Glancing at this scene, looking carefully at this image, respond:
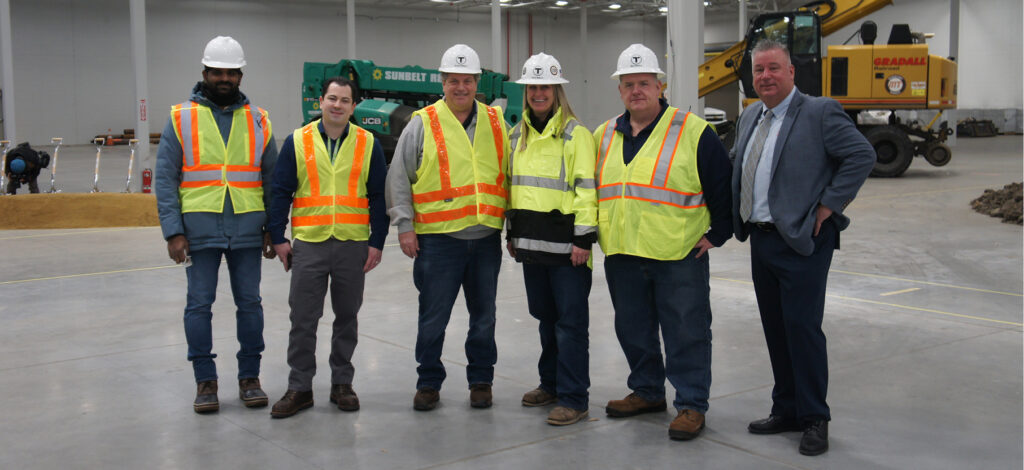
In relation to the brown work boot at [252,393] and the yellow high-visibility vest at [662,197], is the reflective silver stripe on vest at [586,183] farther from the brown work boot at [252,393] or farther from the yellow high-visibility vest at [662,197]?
the brown work boot at [252,393]

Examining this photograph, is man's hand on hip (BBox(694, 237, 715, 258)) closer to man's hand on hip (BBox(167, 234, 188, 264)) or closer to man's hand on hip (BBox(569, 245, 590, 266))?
man's hand on hip (BBox(569, 245, 590, 266))

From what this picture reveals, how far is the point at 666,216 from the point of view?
4004mm

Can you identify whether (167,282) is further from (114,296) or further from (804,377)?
(804,377)

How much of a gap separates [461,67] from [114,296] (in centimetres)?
466

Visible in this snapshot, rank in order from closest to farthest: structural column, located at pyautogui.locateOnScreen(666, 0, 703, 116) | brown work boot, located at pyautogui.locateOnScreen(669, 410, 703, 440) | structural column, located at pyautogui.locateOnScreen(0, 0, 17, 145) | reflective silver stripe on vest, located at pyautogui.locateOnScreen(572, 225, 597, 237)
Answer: brown work boot, located at pyautogui.locateOnScreen(669, 410, 703, 440) → reflective silver stripe on vest, located at pyautogui.locateOnScreen(572, 225, 597, 237) → structural column, located at pyautogui.locateOnScreen(666, 0, 703, 116) → structural column, located at pyautogui.locateOnScreen(0, 0, 17, 145)

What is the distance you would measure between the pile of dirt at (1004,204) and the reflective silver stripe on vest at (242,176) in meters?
10.2

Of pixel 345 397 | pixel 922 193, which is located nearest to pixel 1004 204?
pixel 922 193

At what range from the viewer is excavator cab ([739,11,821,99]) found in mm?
16172

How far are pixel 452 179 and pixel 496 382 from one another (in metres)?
1.27

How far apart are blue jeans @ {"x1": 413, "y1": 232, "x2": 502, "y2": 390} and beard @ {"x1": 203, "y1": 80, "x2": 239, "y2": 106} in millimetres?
1181

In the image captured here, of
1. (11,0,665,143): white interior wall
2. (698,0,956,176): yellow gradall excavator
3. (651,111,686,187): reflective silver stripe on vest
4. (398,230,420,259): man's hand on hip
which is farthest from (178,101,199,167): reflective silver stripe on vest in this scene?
(11,0,665,143): white interior wall

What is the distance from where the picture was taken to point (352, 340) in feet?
15.1

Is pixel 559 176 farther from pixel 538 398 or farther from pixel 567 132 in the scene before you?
pixel 538 398

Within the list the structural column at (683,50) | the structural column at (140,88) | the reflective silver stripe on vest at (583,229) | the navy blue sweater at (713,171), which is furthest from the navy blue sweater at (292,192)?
the structural column at (140,88)
